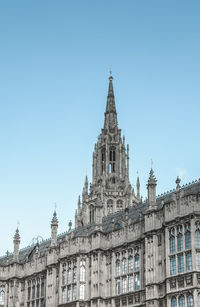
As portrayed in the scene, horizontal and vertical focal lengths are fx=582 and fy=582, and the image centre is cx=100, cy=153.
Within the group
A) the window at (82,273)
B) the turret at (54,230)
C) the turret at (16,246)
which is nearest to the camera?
the window at (82,273)

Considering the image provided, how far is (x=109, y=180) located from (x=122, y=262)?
4382cm

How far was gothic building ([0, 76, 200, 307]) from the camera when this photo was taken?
47156 mm

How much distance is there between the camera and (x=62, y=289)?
5622 cm

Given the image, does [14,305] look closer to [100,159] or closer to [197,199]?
[197,199]

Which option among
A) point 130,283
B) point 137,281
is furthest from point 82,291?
point 137,281

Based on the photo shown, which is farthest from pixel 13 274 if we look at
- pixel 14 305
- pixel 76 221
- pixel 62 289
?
pixel 76 221

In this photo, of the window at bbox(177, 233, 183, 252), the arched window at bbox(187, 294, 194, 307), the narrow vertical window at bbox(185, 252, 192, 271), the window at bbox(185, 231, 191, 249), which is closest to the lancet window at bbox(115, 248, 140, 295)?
the window at bbox(177, 233, 183, 252)

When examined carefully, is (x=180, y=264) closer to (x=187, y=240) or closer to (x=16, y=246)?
(x=187, y=240)

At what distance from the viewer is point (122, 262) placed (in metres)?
53.5

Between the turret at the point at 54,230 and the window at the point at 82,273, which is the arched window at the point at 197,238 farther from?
the turret at the point at 54,230

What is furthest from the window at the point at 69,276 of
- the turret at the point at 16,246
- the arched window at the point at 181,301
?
the arched window at the point at 181,301

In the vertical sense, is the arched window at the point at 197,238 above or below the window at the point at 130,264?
above

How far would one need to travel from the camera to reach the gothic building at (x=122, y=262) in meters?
47.2

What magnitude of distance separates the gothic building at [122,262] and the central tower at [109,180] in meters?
24.8
